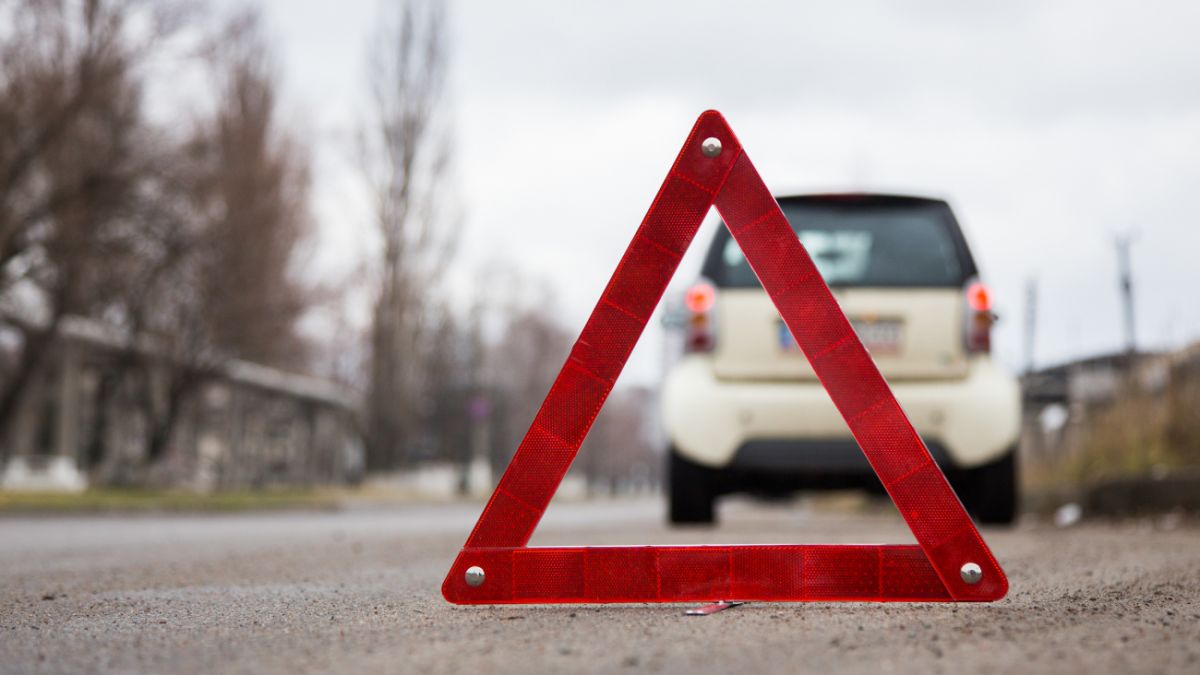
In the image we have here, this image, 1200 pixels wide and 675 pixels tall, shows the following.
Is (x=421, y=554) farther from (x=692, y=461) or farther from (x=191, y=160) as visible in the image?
(x=191, y=160)

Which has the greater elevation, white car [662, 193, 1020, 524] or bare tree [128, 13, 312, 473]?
bare tree [128, 13, 312, 473]

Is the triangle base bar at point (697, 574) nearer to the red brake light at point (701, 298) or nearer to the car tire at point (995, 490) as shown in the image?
the red brake light at point (701, 298)

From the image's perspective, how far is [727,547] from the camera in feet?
11.5

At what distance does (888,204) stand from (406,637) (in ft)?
15.8

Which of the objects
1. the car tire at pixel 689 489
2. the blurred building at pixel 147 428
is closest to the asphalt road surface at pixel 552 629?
the car tire at pixel 689 489

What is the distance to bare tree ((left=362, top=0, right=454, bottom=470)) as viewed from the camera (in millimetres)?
36344

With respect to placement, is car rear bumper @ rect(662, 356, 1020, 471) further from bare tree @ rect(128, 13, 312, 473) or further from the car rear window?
bare tree @ rect(128, 13, 312, 473)

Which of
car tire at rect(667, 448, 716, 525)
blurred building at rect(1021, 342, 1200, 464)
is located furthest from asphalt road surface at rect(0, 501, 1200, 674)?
blurred building at rect(1021, 342, 1200, 464)

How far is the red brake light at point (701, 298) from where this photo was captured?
733 centimetres

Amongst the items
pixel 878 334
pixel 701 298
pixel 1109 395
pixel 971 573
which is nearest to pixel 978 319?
pixel 878 334

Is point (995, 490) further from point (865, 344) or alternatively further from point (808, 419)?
point (808, 419)

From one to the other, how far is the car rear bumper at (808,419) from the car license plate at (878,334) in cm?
19

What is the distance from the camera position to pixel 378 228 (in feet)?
119

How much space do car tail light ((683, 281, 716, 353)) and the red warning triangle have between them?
3.75 metres
